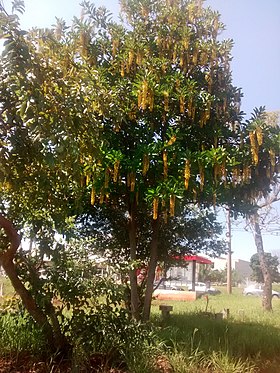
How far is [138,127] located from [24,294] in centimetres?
244

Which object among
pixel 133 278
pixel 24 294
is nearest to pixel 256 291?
pixel 133 278

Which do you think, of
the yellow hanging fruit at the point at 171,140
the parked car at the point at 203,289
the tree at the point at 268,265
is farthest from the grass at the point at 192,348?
the parked car at the point at 203,289

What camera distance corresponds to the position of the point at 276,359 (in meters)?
4.27

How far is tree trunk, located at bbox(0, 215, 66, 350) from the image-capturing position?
351 cm

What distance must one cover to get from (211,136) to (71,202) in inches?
79.1

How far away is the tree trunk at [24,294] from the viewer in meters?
3.51

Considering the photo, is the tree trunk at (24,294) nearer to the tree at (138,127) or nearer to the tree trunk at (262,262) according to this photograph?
the tree at (138,127)

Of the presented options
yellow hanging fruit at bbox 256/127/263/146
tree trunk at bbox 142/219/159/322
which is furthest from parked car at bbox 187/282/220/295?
yellow hanging fruit at bbox 256/127/263/146

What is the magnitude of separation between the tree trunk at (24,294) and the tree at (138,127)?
0.42m

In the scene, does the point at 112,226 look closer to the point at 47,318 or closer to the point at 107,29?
the point at 47,318

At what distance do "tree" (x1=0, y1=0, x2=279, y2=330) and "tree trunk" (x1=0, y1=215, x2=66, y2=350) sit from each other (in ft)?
1.37

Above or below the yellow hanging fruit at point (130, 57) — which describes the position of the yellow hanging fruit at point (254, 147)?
below

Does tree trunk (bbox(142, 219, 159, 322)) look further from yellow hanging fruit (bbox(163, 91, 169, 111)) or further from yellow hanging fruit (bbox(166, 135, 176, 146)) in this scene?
yellow hanging fruit (bbox(163, 91, 169, 111))

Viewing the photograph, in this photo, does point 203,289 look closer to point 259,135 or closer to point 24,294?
point 259,135
